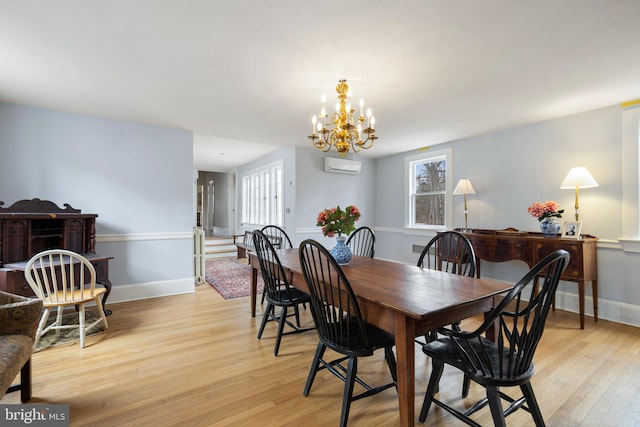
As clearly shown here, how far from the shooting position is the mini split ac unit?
17.5 feet

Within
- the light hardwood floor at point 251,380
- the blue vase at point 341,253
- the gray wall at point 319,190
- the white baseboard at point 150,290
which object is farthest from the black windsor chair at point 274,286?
the gray wall at point 319,190

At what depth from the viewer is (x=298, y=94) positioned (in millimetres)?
2867

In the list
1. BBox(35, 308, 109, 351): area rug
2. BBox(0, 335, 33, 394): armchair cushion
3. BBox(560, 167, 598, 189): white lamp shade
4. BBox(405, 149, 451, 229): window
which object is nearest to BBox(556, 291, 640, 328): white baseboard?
BBox(560, 167, 598, 189): white lamp shade

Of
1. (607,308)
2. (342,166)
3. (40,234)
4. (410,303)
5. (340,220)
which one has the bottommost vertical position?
(607,308)

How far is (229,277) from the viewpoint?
4.99m

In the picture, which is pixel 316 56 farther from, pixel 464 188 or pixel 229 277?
pixel 229 277

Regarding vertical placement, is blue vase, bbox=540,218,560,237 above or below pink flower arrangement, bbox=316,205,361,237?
below

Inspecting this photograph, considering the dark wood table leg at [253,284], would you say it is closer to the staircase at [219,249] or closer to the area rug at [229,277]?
the area rug at [229,277]

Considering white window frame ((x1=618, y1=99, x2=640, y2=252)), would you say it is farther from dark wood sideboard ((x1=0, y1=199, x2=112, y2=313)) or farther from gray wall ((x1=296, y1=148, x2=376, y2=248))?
dark wood sideboard ((x1=0, y1=199, x2=112, y2=313))

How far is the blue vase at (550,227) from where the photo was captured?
3.26 m

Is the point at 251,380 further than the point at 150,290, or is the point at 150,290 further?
the point at 150,290

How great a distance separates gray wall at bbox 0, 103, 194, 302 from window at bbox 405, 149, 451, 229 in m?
3.63

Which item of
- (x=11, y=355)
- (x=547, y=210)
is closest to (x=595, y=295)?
(x=547, y=210)

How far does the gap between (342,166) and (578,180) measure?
3.28 m
